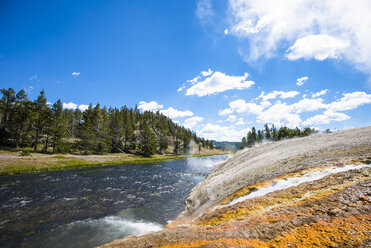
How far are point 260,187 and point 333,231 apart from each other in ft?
21.0

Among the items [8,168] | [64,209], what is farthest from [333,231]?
[8,168]

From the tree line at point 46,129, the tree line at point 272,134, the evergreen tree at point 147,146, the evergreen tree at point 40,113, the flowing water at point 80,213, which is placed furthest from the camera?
the tree line at point 272,134

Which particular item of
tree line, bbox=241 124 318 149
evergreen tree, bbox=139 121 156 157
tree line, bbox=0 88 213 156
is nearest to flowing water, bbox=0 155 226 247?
tree line, bbox=0 88 213 156

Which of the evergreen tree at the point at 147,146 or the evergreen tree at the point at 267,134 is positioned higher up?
the evergreen tree at the point at 267,134

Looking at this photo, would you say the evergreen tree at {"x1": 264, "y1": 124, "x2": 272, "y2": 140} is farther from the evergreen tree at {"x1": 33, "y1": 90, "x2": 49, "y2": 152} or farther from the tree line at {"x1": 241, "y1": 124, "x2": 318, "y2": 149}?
the evergreen tree at {"x1": 33, "y1": 90, "x2": 49, "y2": 152}

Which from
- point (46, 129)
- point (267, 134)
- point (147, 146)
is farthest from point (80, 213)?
point (267, 134)

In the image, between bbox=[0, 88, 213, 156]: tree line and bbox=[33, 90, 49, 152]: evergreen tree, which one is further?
bbox=[33, 90, 49, 152]: evergreen tree

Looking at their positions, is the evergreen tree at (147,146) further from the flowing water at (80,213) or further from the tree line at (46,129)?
the flowing water at (80,213)

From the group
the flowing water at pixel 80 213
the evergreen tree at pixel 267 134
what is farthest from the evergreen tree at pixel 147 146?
the evergreen tree at pixel 267 134

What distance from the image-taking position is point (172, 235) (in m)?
6.43

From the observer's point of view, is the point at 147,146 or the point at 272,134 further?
the point at 272,134

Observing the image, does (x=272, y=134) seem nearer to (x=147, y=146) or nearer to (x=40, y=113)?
(x=147, y=146)

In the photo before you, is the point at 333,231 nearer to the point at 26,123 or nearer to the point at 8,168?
the point at 8,168

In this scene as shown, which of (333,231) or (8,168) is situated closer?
(333,231)
